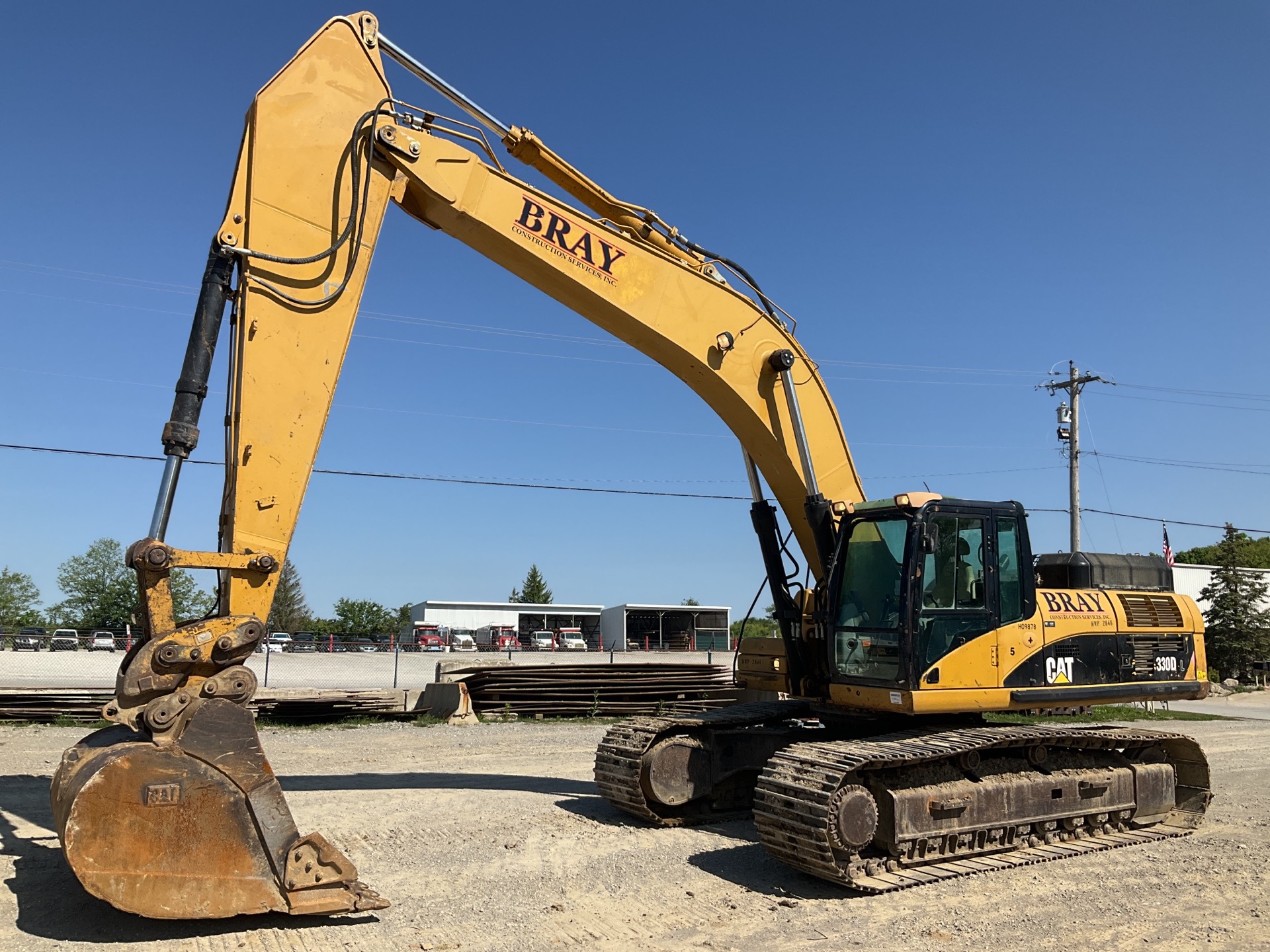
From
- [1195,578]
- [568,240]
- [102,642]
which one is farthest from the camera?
[1195,578]

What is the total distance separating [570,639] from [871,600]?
40.1m

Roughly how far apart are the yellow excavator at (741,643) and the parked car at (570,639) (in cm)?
3555

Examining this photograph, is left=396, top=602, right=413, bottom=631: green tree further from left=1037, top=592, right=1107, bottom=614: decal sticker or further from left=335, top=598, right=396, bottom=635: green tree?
left=1037, top=592, right=1107, bottom=614: decal sticker

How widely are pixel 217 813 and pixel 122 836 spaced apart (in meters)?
0.46

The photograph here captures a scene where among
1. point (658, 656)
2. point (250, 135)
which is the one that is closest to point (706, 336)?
point (250, 135)

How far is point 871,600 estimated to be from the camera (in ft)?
26.2

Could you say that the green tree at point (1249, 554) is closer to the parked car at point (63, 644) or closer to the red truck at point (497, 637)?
the red truck at point (497, 637)

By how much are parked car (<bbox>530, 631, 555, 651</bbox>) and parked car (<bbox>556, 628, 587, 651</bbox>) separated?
1.10ft

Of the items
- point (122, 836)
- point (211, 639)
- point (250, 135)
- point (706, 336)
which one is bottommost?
point (122, 836)

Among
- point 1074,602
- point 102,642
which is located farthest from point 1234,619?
point 102,642

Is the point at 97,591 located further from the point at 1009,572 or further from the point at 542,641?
the point at 1009,572

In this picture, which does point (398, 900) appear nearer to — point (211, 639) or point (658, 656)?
point (211, 639)

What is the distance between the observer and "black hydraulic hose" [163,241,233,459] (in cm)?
577

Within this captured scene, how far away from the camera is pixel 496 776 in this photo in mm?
11766
